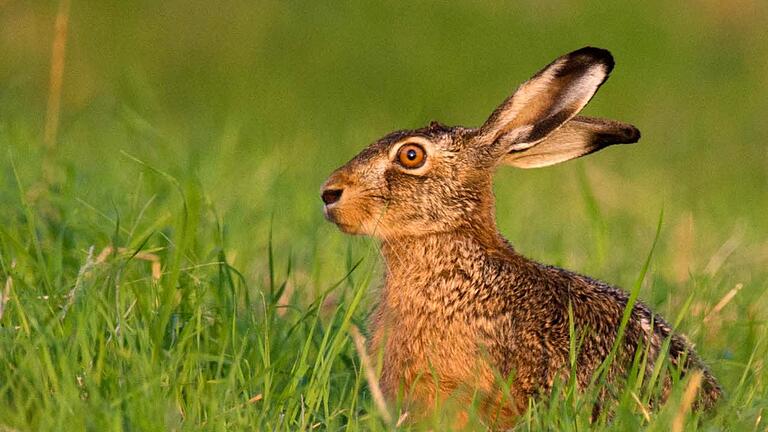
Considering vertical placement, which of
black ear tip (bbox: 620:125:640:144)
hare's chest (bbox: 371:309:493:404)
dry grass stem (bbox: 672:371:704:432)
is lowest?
hare's chest (bbox: 371:309:493:404)

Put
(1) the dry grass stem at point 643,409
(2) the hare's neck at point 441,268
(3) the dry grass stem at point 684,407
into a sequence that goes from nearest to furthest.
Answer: (3) the dry grass stem at point 684,407 < (1) the dry grass stem at point 643,409 < (2) the hare's neck at point 441,268

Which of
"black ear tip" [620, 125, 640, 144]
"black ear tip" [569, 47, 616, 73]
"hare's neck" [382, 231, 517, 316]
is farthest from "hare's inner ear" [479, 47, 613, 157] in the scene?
"hare's neck" [382, 231, 517, 316]

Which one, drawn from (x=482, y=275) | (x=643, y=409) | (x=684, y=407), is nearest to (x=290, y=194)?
(x=482, y=275)

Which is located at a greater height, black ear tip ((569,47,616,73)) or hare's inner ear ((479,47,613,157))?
black ear tip ((569,47,616,73))

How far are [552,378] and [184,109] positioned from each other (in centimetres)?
805

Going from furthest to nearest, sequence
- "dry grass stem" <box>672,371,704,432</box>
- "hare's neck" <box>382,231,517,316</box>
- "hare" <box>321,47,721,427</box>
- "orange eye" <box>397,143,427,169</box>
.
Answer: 1. "orange eye" <box>397,143,427,169</box>
2. "hare's neck" <box>382,231,517,316</box>
3. "hare" <box>321,47,721,427</box>
4. "dry grass stem" <box>672,371,704,432</box>

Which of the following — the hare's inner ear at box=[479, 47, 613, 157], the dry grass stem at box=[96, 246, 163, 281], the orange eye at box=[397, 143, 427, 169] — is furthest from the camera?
the orange eye at box=[397, 143, 427, 169]

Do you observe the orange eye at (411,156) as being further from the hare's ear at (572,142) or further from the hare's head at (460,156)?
the hare's ear at (572,142)

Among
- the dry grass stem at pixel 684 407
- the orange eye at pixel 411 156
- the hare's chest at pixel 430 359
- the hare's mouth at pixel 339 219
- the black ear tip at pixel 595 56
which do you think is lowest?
the hare's chest at pixel 430 359

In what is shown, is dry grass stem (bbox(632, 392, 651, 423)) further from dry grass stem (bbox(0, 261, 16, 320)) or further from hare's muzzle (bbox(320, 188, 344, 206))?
dry grass stem (bbox(0, 261, 16, 320))

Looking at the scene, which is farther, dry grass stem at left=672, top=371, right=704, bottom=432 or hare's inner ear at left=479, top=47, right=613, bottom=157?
hare's inner ear at left=479, top=47, right=613, bottom=157

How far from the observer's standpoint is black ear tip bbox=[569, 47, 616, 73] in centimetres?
494

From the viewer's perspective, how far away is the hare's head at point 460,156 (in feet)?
16.6

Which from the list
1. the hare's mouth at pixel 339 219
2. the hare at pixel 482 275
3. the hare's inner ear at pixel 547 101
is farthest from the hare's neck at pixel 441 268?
the hare's inner ear at pixel 547 101
